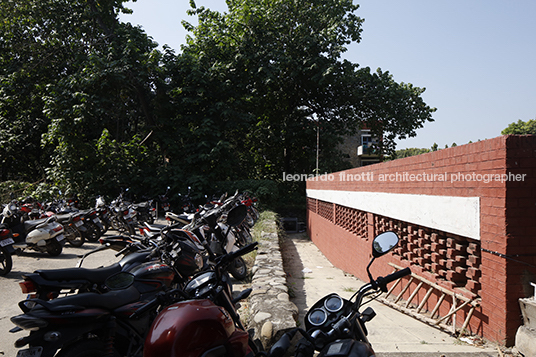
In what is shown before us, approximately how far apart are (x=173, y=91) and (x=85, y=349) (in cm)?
1549

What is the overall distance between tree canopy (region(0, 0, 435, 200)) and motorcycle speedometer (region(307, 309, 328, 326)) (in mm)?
14638

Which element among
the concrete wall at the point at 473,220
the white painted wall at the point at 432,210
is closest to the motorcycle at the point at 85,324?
the concrete wall at the point at 473,220

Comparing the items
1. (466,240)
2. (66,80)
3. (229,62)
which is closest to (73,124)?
(66,80)

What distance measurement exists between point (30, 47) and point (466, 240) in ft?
64.0

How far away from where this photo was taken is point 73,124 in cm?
1463

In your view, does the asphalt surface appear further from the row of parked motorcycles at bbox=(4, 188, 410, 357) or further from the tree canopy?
the tree canopy

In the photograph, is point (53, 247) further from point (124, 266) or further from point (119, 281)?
point (119, 281)

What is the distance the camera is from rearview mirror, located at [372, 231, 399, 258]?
1.80 metres

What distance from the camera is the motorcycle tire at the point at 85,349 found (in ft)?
7.47

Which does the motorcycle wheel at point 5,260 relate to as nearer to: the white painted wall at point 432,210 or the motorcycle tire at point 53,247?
the motorcycle tire at point 53,247

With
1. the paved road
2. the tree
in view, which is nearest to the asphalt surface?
the paved road

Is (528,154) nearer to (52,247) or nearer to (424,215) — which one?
(424,215)

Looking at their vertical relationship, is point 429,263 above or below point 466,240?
below

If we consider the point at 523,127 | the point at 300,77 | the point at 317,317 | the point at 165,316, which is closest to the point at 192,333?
the point at 165,316
